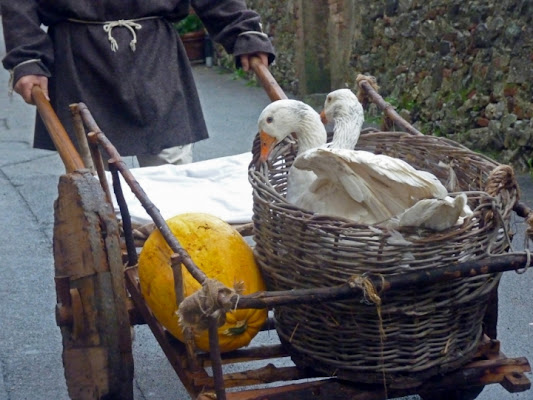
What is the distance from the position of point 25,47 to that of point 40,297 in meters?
1.65

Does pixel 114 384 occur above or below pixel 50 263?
above

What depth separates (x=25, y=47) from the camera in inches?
148

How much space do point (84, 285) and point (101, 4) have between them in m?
1.57

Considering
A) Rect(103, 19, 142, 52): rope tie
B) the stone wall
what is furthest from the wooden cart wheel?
the stone wall

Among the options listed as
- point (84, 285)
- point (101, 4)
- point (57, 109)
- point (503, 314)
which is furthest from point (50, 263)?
point (84, 285)

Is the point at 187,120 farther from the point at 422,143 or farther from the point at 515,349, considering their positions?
the point at 515,349

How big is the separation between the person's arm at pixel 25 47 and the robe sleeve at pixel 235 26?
722 mm

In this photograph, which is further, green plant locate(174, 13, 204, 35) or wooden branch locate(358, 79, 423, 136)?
green plant locate(174, 13, 204, 35)

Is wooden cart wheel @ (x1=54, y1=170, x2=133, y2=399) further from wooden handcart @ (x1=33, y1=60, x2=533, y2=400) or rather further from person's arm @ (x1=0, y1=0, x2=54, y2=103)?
person's arm @ (x1=0, y1=0, x2=54, y2=103)

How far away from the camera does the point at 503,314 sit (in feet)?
15.1

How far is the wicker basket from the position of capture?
2.28 metres

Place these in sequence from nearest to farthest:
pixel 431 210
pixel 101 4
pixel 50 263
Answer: pixel 431 210, pixel 101 4, pixel 50 263

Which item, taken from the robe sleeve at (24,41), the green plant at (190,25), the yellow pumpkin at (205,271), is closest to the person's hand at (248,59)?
the robe sleeve at (24,41)

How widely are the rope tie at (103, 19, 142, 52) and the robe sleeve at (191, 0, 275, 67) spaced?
0.39 m
